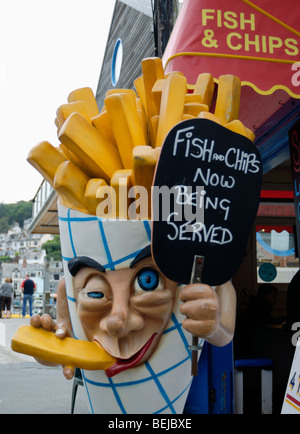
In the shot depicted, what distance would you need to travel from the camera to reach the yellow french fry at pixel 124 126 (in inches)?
78.3

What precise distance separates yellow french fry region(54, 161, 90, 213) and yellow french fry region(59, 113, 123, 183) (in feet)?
0.19

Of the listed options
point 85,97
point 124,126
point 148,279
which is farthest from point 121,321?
point 85,97

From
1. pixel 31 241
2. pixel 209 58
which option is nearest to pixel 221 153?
pixel 209 58

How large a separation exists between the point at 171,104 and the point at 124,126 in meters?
0.23

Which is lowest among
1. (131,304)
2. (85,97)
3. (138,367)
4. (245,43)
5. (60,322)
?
(138,367)

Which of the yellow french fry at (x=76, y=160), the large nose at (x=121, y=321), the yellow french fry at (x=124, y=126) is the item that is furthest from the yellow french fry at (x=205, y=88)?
the large nose at (x=121, y=321)

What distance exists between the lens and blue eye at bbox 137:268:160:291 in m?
1.94

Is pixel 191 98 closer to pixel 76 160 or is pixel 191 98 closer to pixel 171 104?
pixel 171 104

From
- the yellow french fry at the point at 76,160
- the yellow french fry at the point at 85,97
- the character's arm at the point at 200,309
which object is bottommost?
the character's arm at the point at 200,309

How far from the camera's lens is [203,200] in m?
1.75

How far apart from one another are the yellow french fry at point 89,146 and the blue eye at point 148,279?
43 cm

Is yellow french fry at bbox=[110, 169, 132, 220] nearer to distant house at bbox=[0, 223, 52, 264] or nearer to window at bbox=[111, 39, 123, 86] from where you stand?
window at bbox=[111, 39, 123, 86]
